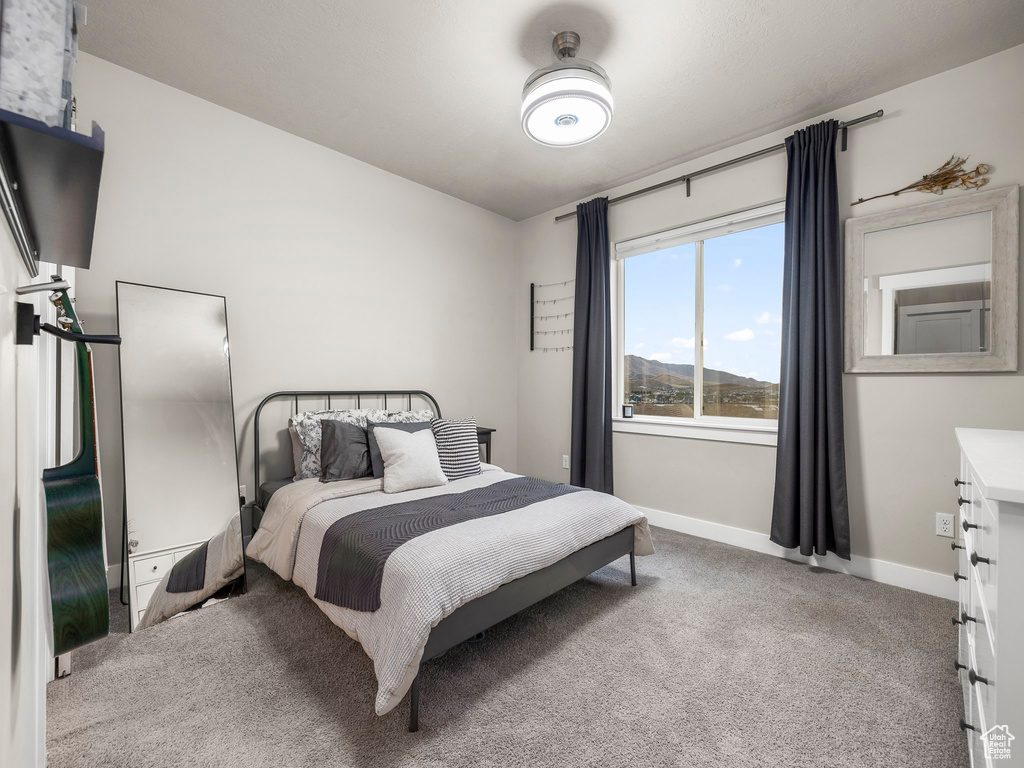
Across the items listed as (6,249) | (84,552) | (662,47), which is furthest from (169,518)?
(662,47)

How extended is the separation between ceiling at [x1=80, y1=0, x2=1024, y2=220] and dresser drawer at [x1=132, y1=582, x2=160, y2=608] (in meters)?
2.66

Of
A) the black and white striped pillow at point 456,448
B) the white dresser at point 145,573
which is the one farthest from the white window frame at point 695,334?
the white dresser at point 145,573

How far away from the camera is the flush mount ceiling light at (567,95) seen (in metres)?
2.20

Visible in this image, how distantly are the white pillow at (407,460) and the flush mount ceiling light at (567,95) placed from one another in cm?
184

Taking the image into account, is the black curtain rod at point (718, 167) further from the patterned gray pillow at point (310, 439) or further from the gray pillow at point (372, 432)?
the patterned gray pillow at point (310, 439)

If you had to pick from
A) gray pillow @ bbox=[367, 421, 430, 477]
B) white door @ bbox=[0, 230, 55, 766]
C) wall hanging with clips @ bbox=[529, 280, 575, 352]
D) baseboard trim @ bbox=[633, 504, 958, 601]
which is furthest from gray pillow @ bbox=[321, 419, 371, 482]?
baseboard trim @ bbox=[633, 504, 958, 601]

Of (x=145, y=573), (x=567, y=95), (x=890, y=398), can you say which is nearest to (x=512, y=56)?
(x=567, y=95)

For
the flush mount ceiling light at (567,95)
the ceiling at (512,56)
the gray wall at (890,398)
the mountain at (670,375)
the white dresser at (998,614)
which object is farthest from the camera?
the mountain at (670,375)

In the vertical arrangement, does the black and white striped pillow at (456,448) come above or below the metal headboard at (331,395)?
below

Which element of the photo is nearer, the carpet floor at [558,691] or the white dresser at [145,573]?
the carpet floor at [558,691]

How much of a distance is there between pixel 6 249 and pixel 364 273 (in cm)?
297

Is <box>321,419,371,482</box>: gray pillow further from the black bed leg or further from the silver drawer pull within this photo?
the silver drawer pull

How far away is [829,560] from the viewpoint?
2.83 metres

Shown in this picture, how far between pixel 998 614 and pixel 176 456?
3083mm
